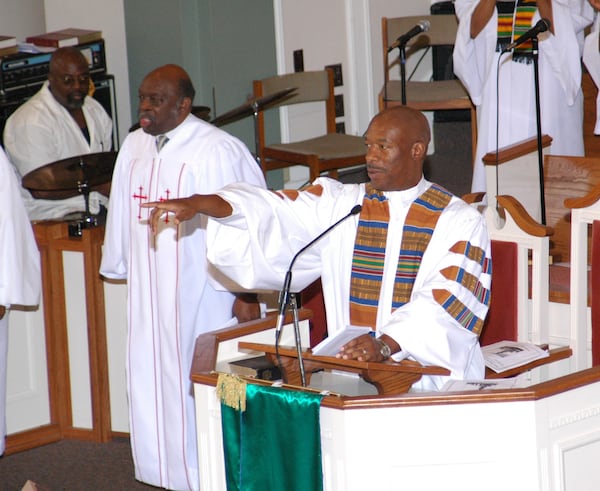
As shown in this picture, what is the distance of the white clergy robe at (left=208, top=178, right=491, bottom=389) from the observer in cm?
366

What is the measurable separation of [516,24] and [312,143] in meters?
1.89

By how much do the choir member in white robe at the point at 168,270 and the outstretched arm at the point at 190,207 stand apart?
128cm

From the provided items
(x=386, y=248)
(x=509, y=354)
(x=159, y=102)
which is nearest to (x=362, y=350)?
(x=386, y=248)

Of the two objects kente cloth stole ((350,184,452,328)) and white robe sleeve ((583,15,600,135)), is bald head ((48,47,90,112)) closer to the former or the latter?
white robe sleeve ((583,15,600,135))

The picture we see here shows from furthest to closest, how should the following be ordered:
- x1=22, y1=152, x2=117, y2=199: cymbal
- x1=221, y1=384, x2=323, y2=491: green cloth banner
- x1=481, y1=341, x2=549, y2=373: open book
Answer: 1. x1=22, y1=152, x2=117, y2=199: cymbal
2. x1=481, y1=341, x2=549, y2=373: open book
3. x1=221, y1=384, x2=323, y2=491: green cloth banner

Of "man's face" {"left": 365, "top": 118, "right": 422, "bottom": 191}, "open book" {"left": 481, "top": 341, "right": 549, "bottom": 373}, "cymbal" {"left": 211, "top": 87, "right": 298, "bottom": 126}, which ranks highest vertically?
"cymbal" {"left": 211, "top": 87, "right": 298, "bottom": 126}

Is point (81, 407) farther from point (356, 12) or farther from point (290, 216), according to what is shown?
point (356, 12)

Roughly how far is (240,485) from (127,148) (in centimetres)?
227

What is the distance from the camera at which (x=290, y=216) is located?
3.99 m

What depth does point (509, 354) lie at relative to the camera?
448cm

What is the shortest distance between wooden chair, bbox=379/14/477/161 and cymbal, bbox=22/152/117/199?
2.55 metres

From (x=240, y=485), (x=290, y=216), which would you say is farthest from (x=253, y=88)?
(x=240, y=485)

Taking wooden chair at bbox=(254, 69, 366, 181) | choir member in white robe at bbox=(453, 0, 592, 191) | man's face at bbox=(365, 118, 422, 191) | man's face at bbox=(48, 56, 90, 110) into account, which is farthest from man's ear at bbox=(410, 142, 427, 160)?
wooden chair at bbox=(254, 69, 366, 181)

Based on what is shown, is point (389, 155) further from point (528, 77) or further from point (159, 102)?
point (528, 77)
